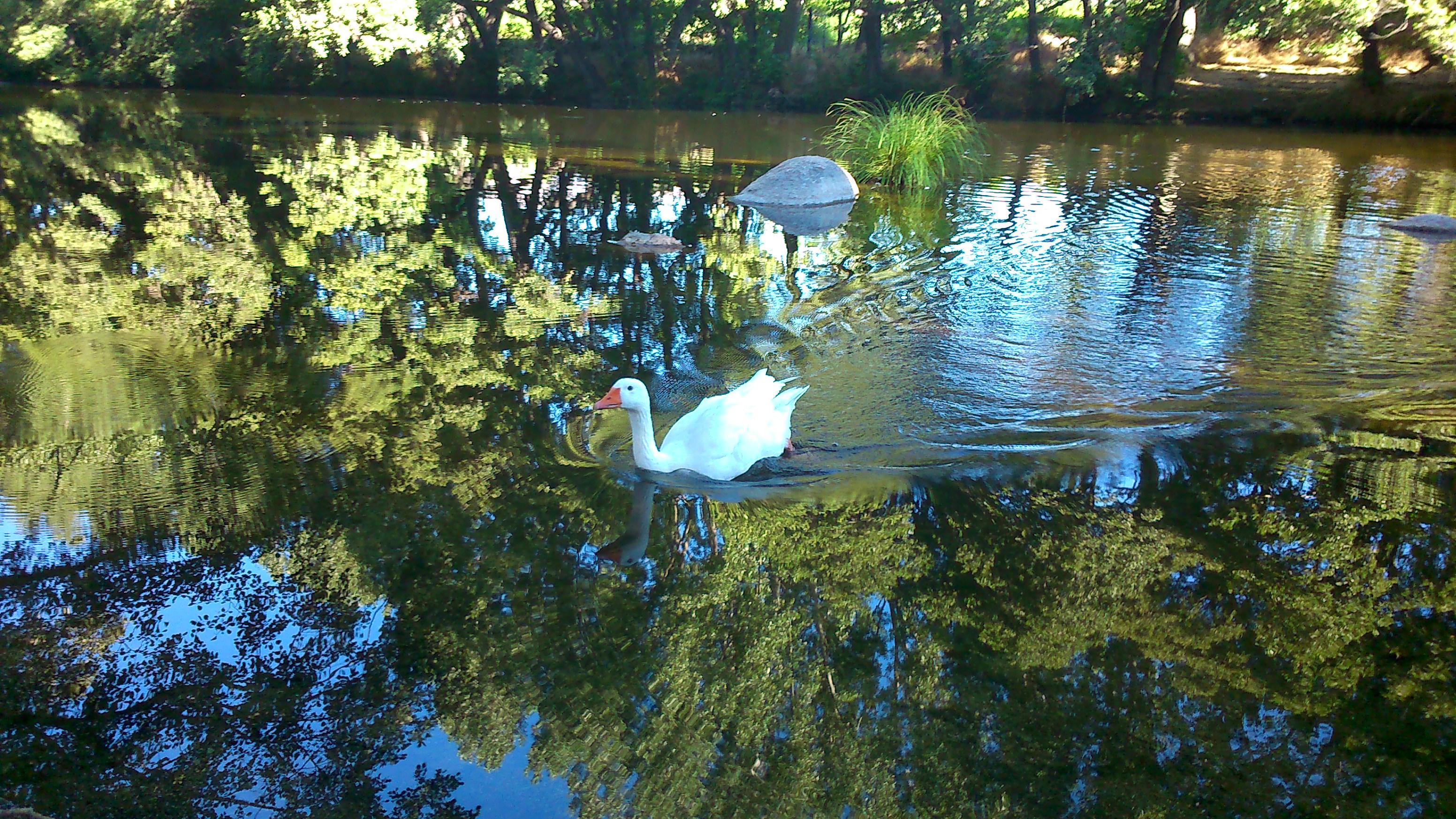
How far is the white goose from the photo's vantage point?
218 inches

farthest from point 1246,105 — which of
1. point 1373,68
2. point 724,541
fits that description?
point 724,541

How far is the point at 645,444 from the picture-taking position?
5559mm

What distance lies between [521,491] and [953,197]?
35.6 feet

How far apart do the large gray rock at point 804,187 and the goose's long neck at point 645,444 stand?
934 centimetres

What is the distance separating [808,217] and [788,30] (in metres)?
22.0

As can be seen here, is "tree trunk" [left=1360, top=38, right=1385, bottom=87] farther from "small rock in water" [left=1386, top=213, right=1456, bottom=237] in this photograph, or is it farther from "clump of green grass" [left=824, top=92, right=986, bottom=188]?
"small rock in water" [left=1386, top=213, right=1456, bottom=237]

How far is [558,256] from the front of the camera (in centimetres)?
1070

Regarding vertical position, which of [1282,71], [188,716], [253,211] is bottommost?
[188,716]

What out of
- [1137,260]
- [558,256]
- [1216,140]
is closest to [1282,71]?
[1216,140]

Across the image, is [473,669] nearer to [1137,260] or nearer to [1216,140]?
[1137,260]

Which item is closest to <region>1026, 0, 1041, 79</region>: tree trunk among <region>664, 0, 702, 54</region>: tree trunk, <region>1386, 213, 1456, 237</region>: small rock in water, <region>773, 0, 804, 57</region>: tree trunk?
<region>773, 0, 804, 57</region>: tree trunk

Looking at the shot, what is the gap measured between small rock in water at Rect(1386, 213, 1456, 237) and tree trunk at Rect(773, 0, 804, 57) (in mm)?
23531

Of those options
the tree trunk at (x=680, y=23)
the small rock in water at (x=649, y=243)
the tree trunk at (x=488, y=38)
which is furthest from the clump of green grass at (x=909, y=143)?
the tree trunk at (x=488, y=38)

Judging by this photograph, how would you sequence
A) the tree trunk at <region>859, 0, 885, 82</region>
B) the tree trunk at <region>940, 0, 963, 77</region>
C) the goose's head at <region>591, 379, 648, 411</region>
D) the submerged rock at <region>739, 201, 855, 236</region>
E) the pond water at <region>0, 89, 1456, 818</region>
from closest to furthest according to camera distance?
the pond water at <region>0, 89, 1456, 818</region>, the goose's head at <region>591, 379, 648, 411</region>, the submerged rock at <region>739, 201, 855, 236</region>, the tree trunk at <region>940, 0, 963, 77</region>, the tree trunk at <region>859, 0, 885, 82</region>
